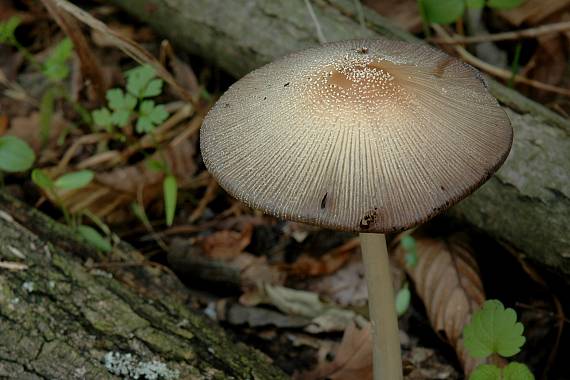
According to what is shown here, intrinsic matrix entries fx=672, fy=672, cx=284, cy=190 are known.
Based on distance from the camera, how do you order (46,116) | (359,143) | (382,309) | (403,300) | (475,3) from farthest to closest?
1. (46,116)
2. (475,3)
3. (403,300)
4. (382,309)
5. (359,143)

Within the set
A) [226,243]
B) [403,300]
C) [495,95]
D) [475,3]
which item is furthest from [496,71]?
[226,243]

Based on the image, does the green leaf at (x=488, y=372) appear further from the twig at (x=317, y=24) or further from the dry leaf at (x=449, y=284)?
the twig at (x=317, y=24)

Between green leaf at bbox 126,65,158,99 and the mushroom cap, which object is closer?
the mushroom cap

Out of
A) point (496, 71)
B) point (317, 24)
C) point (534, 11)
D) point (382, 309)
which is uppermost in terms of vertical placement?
point (534, 11)

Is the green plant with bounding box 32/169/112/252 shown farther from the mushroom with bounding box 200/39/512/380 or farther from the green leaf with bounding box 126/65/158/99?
the mushroom with bounding box 200/39/512/380

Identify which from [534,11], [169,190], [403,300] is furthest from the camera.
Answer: [534,11]

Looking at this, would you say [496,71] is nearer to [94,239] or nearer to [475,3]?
[475,3]

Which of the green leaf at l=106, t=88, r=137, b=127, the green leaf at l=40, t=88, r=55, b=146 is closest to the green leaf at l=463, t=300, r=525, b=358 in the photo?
the green leaf at l=106, t=88, r=137, b=127
